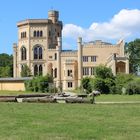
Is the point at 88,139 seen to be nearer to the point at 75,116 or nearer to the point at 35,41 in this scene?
the point at 75,116

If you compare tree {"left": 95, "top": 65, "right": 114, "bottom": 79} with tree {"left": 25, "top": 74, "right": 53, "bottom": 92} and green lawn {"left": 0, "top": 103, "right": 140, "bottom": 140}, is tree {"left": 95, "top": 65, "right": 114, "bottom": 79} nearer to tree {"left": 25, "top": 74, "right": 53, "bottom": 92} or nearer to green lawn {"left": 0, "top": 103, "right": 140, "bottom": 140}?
tree {"left": 25, "top": 74, "right": 53, "bottom": 92}

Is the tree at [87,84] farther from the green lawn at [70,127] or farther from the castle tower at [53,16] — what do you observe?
the green lawn at [70,127]

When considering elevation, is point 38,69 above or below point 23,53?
below

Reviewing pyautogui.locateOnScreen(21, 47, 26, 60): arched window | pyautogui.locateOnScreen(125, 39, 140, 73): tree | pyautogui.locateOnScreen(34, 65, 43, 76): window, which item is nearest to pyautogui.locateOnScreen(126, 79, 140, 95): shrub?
pyautogui.locateOnScreen(34, 65, 43, 76): window

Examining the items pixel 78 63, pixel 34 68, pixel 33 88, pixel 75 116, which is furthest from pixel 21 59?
pixel 75 116

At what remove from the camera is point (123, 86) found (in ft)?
211

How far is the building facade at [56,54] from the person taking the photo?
337 feet

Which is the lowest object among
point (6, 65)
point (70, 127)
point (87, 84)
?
point (70, 127)

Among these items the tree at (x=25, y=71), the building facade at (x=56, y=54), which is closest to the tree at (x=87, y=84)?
the building facade at (x=56, y=54)

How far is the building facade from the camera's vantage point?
102688 millimetres

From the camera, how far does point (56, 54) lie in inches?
4267

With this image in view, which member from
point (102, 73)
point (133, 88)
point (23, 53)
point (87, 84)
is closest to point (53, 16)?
point (23, 53)

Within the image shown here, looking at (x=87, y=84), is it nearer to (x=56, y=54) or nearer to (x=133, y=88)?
(x=133, y=88)

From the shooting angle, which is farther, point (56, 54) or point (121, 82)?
point (56, 54)
